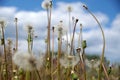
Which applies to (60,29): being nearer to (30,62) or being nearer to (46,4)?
(46,4)

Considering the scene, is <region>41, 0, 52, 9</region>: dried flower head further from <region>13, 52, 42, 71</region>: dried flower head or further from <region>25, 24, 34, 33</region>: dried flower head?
<region>13, 52, 42, 71</region>: dried flower head

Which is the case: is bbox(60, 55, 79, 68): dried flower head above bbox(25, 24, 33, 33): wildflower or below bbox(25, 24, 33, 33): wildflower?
below

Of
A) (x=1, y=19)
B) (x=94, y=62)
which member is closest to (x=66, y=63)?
(x=94, y=62)

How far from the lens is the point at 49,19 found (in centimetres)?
214

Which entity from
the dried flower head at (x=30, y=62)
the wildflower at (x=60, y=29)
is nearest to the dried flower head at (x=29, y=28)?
the wildflower at (x=60, y=29)

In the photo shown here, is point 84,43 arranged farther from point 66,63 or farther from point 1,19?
point 1,19

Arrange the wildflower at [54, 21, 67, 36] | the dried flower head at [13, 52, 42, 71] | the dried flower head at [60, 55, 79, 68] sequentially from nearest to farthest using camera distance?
the dried flower head at [13, 52, 42, 71] < the dried flower head at [60, 55, 79, 68] < the wildflower at [54, 21, 67, 36]

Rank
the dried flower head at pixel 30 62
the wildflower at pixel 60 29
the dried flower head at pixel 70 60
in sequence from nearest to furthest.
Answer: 1. the dried flower head at pixel 30 62
2. the dried flower head at pixel 70 60
3. the wildflower at pixel 60 29

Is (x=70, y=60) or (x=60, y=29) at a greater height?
(x=60, y=29)

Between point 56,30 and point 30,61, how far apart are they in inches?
35.9

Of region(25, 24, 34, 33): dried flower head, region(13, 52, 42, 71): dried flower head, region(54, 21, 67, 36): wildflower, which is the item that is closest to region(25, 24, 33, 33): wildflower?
region(25, 24, 34, 33): dried flower head

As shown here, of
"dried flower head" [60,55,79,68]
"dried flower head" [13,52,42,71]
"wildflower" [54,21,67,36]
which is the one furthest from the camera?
"wildflower" [54,21,67,36]

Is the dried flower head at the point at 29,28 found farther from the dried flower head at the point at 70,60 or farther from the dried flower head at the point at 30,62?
the dried flower head at the point at 30,62

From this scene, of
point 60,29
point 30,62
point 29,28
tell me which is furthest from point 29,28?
point 30,62
